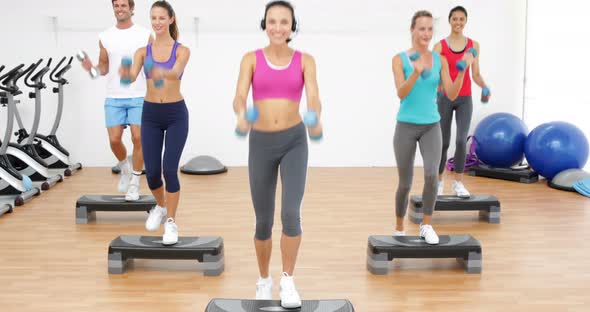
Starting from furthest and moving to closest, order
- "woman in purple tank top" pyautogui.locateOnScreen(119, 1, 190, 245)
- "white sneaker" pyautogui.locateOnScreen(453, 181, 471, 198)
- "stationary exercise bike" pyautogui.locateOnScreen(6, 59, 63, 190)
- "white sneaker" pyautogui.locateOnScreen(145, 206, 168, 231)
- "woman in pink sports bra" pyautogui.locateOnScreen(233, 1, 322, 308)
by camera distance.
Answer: "stationary exercise bike" pyautogui.locateOnScreen(6, 59, 63, 190) → "white sneaker" pyautogui.locateOnScreen(453, 181, 471, 198) → "white sneaker" pyautogui.locateOnScreen(145, 206, 168, 231) → "woman in purple tank top" pyautogui.locateOnScreen(119, 1, 190, 245) → "woman in pink sports bra" pyautogui.locateOnScreen(233, 1, 322, 308)

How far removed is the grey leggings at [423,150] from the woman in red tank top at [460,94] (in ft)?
3.35

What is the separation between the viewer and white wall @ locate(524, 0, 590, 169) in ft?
20.8

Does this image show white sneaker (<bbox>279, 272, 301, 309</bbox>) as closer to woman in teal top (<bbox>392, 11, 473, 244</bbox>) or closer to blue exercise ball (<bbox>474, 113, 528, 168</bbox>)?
woman in teal top (<bbox>392, 11, 473, 244</bbox>)

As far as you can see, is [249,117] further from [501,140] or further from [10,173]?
[501,140]

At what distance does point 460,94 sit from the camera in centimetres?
500

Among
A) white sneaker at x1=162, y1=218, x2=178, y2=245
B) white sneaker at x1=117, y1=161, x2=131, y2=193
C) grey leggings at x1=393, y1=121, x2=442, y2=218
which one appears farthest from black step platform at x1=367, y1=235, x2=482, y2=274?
white sneaker at x1=117, y1=161, x2=131, y2=193

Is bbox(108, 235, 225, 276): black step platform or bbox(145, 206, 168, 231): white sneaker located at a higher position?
bbox(145, 206, 168, 231): white sneaker

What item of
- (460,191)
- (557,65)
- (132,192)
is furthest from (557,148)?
(132,192)

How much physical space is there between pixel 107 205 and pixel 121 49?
→ 1.09 metres

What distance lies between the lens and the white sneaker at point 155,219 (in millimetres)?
4066

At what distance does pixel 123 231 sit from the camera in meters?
4.80

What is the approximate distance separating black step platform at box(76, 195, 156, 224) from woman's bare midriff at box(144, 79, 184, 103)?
1266 mm

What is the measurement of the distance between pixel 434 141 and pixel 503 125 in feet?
9.86

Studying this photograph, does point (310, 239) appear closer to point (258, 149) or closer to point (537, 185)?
point (258, 149)
